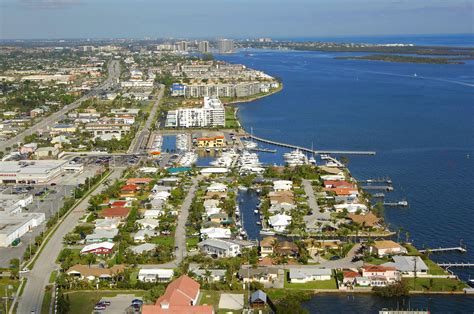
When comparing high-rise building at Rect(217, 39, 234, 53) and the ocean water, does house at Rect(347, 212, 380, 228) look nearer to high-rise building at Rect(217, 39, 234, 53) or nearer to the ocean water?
the ocean water

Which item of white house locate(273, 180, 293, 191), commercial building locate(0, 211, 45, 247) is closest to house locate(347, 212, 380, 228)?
white house locate(273, 180, 293, 191)

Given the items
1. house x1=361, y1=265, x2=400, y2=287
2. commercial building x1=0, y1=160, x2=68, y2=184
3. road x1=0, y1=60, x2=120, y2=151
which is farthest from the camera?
road x1=0, y1=60, x2=120, y2=151

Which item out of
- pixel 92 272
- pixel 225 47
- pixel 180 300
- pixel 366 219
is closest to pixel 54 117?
pixel 366 219

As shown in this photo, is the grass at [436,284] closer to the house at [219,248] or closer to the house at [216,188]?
the house at [219,248]

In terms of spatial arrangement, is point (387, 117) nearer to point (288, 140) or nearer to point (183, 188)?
point (288, 140)

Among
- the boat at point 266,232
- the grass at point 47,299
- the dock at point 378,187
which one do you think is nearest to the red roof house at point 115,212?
the boat at point 266,232

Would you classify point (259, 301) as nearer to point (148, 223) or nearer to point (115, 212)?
point (148, 223)
